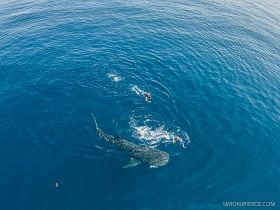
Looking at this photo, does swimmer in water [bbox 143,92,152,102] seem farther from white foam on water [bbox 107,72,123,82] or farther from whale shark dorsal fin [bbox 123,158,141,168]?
whale shark dorsal fin [bbox 123,158,141,168]

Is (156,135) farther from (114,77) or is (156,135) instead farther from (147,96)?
(114,77)

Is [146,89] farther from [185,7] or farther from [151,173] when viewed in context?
[185,7]

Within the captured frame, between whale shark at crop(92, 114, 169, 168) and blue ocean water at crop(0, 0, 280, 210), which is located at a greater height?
whale shark at crop(92, 114, 169, 168)

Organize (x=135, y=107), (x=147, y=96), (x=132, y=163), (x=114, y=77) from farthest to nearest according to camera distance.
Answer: (x=114, y=77), (x=147, y=96), (x=135, y=107), (x=132, y=163)

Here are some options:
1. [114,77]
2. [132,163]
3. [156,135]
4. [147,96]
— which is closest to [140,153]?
[132,163]

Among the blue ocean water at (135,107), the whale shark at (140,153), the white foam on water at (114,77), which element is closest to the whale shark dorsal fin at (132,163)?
the whale shark at (140,153)

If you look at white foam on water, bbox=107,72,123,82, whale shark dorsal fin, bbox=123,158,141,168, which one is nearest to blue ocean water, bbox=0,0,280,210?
white foam on water, bbox=107,72,123,82

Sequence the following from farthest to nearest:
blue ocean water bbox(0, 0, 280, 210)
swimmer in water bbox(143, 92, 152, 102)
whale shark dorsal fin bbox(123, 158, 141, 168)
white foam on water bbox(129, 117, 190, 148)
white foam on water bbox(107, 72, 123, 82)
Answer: white foam on water bbox(107, 72, 123, 82)
swimmer in water bbox(143, 92, 152, 102)
white foam on water bbox(129, 117, 190, 148)
whale shark dorsal fin bbox(123, 158, 141, 168)
blue ocean water bbox(0, 0, 280, 210)
